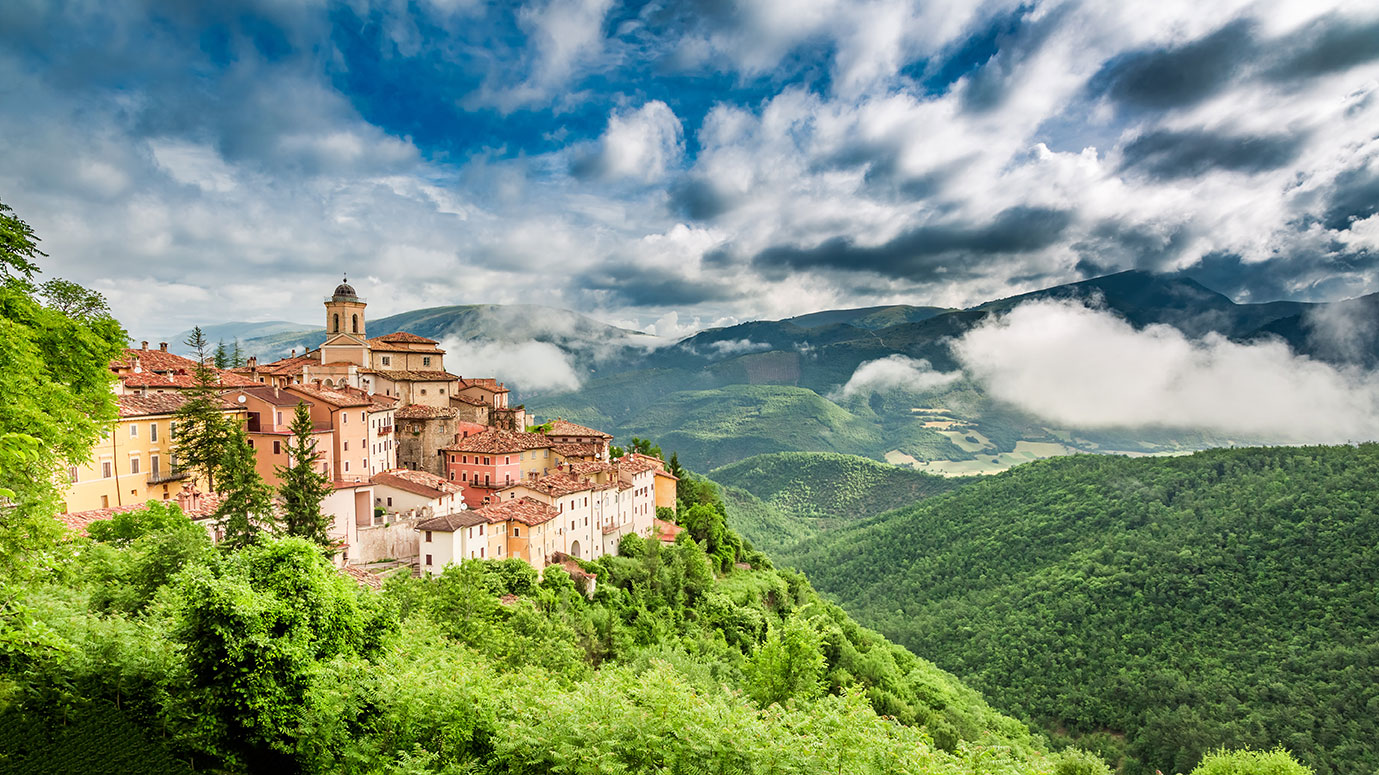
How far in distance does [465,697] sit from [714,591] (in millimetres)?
48666

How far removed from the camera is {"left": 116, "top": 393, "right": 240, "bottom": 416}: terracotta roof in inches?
1551

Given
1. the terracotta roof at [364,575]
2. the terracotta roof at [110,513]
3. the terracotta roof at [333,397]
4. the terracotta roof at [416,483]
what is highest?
the terracotta roof at [333,397]

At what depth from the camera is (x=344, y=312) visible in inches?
2977

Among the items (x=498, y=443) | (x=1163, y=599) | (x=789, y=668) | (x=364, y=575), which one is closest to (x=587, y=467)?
(x=498, y=443)

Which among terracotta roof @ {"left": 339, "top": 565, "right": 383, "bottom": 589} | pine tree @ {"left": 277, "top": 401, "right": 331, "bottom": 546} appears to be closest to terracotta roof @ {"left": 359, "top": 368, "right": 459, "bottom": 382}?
terracotta roof @ {"left": 339, "top": 565, "right": 383, "bottom": 589}

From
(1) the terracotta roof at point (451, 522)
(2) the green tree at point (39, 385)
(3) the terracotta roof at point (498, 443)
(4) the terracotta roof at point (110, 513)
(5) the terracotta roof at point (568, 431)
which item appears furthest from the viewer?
(5) the terracotta roof at point (568, 431)

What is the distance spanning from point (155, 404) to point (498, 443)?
84.4 ft

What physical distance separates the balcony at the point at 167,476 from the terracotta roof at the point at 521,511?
19.2m

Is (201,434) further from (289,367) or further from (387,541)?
(289,367)

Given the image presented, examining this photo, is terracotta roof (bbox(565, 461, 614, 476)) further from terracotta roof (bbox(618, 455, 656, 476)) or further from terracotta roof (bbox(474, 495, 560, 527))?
terracotta roof (bbox(474, 495, 560, 527))

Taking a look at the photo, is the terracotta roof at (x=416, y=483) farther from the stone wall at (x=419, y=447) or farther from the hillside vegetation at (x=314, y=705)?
the hillside vegetation at (x=314, y=705)

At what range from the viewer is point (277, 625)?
15703mm

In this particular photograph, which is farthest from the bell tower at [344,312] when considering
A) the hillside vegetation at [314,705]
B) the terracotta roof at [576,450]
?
the hillside vegetation at [314,705]

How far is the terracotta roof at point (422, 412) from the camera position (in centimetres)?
6159
